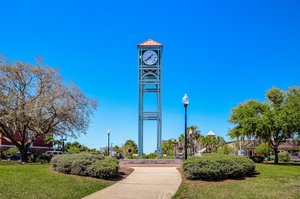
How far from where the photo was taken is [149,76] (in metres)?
34.4

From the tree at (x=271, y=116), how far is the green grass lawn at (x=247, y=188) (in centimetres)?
1616

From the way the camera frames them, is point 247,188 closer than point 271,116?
Yes

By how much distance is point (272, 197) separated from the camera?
13.1 m

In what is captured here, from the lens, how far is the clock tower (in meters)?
33.1

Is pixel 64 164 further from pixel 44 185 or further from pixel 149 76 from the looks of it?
pixel 149 76

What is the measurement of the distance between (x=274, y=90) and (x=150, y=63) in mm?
12650

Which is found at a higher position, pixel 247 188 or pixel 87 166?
pixel 87 166

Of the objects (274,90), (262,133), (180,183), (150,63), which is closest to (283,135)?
(262,133)

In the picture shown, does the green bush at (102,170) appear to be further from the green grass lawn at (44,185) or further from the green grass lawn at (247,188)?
the green grass lawn at (247,188)

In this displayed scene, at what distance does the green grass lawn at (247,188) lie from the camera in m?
13.5

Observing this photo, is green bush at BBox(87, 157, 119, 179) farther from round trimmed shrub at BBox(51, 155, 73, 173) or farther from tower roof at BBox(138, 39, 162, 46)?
tower roof at BBox(138, 39, 162, 46)

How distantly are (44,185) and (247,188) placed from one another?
7.92 m

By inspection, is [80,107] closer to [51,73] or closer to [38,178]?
[51,73]

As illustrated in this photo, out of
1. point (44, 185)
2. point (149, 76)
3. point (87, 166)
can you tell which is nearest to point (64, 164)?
point (87, 166)
